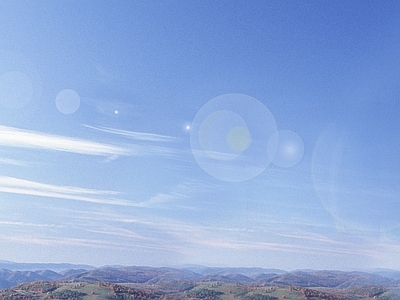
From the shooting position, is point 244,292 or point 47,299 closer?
point 47,299

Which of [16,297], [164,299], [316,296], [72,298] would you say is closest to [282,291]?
[316,296]

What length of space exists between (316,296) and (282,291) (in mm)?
15143

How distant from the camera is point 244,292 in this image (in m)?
174

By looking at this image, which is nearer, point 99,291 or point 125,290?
point 99,291

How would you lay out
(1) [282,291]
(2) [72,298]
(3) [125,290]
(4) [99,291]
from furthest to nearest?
(1) [282,291], (3) [125,290], (4) [99,291], (2) [72,298]

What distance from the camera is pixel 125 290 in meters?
164


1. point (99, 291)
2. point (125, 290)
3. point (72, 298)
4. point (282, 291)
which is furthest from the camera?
point (282, 291)

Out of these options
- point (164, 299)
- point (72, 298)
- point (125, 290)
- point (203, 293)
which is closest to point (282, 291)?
point (203, 293)

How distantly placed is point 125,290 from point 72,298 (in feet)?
98.6

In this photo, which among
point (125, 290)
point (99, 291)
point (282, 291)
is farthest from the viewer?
point (282, 291)

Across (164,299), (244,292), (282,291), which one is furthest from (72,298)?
(282,291)

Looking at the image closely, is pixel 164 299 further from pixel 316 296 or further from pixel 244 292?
pixel 316 296

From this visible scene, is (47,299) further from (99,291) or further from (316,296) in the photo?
(316,296)

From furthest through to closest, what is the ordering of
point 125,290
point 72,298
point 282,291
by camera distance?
point 282,291 < point 125,290 < point 72,298
